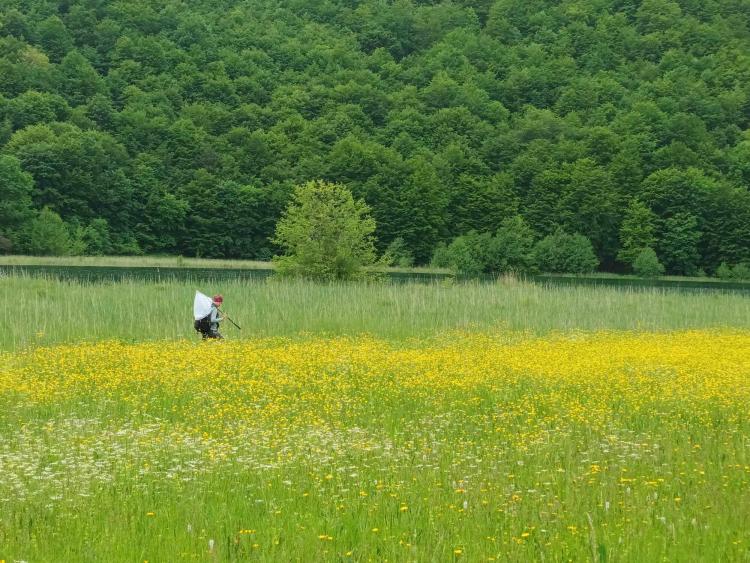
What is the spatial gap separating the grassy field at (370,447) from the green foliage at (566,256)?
59.7m

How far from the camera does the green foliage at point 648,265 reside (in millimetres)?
78750

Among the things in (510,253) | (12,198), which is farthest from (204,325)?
(12,198)

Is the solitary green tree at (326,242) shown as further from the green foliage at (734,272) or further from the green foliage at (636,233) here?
the green foliage at (734,272)

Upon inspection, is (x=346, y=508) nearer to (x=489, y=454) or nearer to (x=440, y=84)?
(x=489, y=454)

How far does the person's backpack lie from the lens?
20.7 metres

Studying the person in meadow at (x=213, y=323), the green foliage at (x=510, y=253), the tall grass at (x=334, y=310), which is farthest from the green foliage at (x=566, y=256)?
the person in meadow at (x=213, y=323)

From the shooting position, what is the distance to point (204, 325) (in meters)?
20.7

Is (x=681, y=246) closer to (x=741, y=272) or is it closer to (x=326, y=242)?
(x=741, y=272)

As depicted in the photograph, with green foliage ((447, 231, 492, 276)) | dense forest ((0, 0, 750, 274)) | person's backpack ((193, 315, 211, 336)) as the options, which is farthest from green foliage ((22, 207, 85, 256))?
person's backpack ((193, 315, 211, 336))

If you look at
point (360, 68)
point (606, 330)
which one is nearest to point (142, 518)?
point (606, 330)

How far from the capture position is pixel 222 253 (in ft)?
288

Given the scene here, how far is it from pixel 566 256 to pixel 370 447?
73.4 meters

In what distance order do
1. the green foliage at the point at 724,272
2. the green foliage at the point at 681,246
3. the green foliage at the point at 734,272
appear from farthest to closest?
1. the green foliage at the point at 681,246
2. the green foliage at the point at 724,272
3. the green foliage at the point at 734,272

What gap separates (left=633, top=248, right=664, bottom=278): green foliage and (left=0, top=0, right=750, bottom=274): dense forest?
3.43 metres
